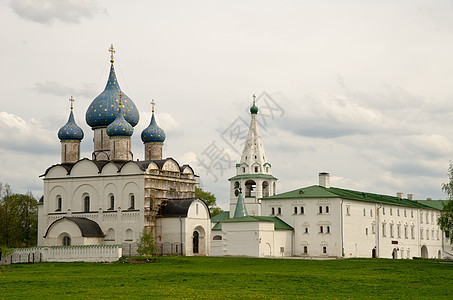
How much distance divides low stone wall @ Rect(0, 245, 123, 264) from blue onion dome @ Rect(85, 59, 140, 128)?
40.5 ft

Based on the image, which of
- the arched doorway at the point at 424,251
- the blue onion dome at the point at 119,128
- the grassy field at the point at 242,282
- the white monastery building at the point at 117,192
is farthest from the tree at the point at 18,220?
the arched doorway at the point at 424,251

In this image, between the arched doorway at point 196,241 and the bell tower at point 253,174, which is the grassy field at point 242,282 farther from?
the bell tower at point 253,174

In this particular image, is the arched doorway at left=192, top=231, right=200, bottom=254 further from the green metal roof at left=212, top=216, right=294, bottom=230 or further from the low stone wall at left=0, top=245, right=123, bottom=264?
the low stone wall at left=0, top=245, right=123, bottom=264

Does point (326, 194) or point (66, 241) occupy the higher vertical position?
point (326, 194)

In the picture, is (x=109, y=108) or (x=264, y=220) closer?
(x=264, y=220)

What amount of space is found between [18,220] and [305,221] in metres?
25.5

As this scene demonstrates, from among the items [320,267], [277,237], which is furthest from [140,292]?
[277,237]

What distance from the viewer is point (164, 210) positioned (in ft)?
172

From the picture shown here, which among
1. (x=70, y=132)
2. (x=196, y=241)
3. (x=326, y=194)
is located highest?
(x=70, y=132)

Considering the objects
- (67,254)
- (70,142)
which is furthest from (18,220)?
(67,254)

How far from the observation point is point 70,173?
53969 millimetres

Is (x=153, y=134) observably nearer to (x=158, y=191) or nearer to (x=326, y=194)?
(x=158, y=191)

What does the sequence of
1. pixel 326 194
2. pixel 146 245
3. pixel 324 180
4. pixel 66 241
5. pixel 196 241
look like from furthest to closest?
pixel 324 180 < pixel 326 194 < pixel 196 241 < pixel 66 241 < pixel 146 245

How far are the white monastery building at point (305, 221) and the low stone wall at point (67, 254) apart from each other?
36.8 feet
